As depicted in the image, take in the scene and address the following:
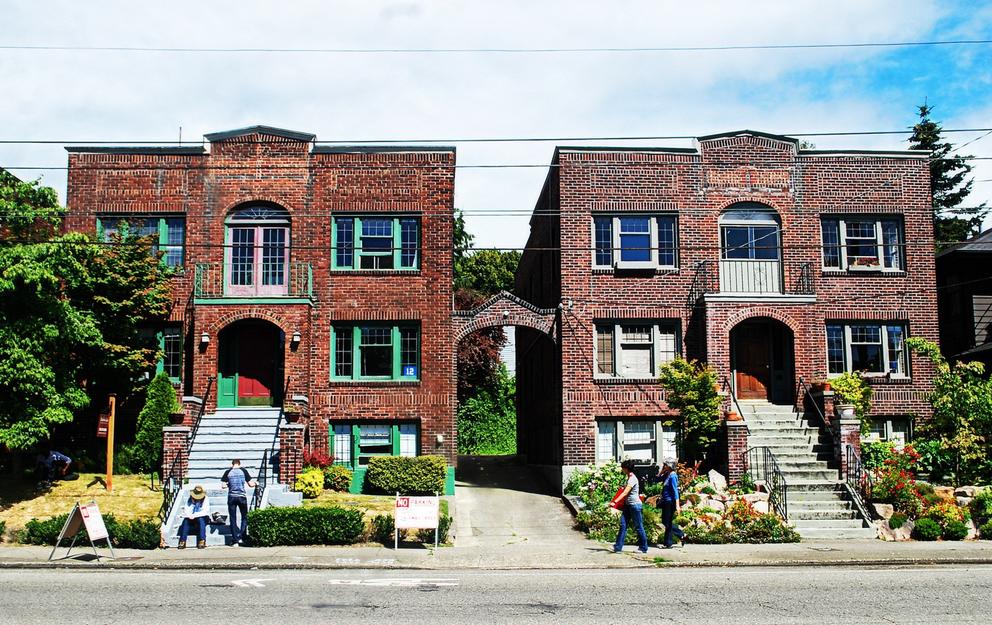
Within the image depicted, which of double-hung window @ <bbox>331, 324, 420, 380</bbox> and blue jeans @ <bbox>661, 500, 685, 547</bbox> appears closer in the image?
blue jeans @ <bbox>661, 500, 685, 547</bbox>

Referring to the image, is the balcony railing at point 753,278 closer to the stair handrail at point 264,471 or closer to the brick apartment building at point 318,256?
the brick apartment building at point 318,256

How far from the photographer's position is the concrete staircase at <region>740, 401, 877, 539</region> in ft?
66.6

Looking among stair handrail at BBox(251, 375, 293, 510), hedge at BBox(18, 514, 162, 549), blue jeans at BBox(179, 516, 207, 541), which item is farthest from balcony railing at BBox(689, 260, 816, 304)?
hedge at BBox(18, 514, 162, 549)

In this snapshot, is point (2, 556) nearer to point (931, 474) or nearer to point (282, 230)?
point (282, 230)

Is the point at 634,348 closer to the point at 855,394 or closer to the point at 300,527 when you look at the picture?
the point at 855,394

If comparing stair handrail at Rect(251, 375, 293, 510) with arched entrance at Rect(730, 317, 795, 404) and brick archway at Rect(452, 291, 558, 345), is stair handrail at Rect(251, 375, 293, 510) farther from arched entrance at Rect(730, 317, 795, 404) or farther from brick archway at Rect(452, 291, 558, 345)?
arched entrance at Rect(730, 317, 795, 404)

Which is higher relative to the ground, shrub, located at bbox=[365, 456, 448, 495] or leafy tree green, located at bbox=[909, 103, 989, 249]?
leafy tree green, located at bbox=[909, 103, 989, 249]

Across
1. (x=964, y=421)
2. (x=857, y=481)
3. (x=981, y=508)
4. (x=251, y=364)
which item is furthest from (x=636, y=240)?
(x=251, y=364)

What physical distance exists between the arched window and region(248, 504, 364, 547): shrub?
856 centimetres

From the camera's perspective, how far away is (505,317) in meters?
26.0

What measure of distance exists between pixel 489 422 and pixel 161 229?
22217mm

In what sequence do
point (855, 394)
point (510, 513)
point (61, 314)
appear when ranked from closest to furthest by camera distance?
1. point (61, 314)
2. point (510, 513)
3. point (855, 394)

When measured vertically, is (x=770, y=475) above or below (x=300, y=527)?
above

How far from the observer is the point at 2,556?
55.4 ft
